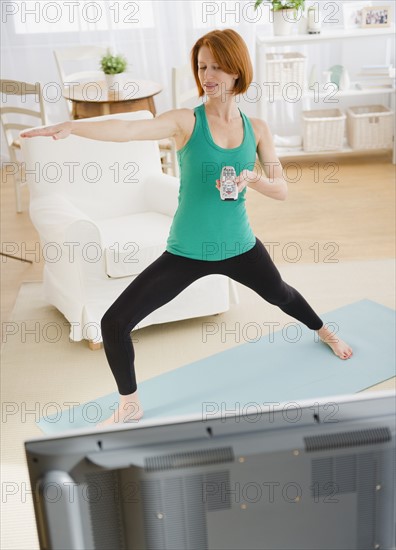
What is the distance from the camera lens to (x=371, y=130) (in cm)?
539

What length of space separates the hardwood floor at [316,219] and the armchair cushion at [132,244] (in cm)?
68

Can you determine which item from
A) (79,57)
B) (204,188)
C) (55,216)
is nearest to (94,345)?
(55,216)

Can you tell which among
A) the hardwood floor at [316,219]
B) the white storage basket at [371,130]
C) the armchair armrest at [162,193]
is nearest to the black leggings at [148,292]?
the armchair armrest at [162,193]

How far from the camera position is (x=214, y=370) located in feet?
9.87

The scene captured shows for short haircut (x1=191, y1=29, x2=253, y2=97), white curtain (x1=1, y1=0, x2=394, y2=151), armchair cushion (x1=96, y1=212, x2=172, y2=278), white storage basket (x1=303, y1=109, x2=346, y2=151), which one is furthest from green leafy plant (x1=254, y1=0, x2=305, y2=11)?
short haircut (x1=191, y1=29, x2=253, y2=97)

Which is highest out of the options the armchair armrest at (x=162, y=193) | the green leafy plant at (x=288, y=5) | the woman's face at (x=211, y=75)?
the woman's face at (x=211, y=75)

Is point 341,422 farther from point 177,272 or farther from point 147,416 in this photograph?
point 147,416

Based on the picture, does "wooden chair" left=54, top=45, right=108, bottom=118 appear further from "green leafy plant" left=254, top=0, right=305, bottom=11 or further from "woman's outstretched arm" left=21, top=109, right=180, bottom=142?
"woman's outstretched arm" left=21, top=109, right=180, bottom=142

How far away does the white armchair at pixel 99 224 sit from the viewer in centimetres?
314

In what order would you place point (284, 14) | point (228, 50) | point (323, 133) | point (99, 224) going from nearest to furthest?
point (228, 50), point (99, 224), point (284, 14), point (323, 133)

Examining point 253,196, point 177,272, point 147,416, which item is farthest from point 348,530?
point 253,196

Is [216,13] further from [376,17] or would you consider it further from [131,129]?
[131,129]

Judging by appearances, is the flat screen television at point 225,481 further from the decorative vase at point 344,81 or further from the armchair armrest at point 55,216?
the decorative vase at point 344,81

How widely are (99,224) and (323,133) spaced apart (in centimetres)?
241
